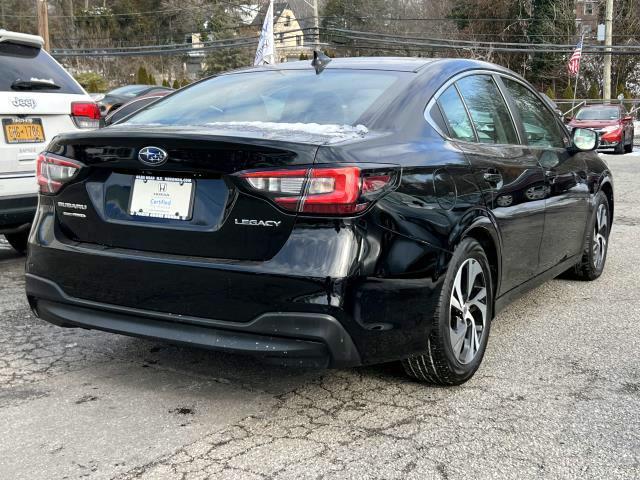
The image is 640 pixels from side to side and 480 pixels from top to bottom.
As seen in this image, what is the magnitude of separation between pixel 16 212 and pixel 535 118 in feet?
12.1

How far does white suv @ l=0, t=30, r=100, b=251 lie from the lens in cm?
538

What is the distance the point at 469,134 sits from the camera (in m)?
3.79

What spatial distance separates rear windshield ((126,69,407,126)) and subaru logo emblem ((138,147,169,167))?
1.44 ft

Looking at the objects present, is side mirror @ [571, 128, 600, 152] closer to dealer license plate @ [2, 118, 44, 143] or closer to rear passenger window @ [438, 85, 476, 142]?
rear passenger window @ [438, 85, 476, 142]

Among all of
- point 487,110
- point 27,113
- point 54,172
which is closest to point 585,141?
point 487,110

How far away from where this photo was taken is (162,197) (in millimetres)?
3041

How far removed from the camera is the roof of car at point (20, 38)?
5.72 m

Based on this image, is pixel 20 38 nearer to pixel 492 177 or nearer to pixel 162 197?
pixel 162 197

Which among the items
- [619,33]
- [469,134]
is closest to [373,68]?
[469,134]

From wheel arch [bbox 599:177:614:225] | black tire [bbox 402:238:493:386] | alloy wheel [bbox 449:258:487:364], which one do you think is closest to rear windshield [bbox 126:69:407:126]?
black tire [bbox 402:238:493:386]

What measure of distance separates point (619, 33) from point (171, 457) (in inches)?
2026

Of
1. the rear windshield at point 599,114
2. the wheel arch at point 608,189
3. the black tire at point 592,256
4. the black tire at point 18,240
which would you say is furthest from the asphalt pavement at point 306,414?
the rear windshield at point 599,114

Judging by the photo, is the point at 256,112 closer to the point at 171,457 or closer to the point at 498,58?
the point at 171,457

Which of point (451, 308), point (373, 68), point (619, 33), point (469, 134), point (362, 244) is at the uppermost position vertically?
point (619, 33)
